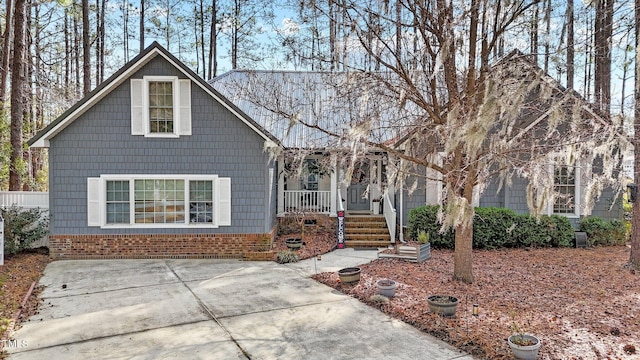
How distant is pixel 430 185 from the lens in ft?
39.4

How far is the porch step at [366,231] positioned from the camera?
11758mm

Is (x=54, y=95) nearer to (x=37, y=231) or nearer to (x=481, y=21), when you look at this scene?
(x=37, y=231)

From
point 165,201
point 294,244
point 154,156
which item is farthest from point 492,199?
point 154,156

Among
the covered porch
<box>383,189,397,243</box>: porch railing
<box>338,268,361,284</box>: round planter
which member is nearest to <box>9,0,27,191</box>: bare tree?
the covered porch

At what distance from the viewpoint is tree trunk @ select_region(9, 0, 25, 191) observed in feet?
37.3

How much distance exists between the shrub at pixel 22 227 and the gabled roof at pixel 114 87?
1.76 m

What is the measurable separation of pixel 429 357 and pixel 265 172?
22.2ft

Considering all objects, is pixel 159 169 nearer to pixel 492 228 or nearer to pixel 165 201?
pixel 165 201

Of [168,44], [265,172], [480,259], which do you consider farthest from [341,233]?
[168,44]

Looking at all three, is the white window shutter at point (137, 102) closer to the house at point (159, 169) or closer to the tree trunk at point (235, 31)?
the house at point (159, 169)

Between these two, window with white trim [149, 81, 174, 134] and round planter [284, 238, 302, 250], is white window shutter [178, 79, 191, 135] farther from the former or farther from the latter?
round planter [284, 238, 302, 250]

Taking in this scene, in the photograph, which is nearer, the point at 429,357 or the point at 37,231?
the point at 429,357

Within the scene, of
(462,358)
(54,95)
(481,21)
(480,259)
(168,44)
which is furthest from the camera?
(168,44)

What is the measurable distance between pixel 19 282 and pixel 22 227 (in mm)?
2907
